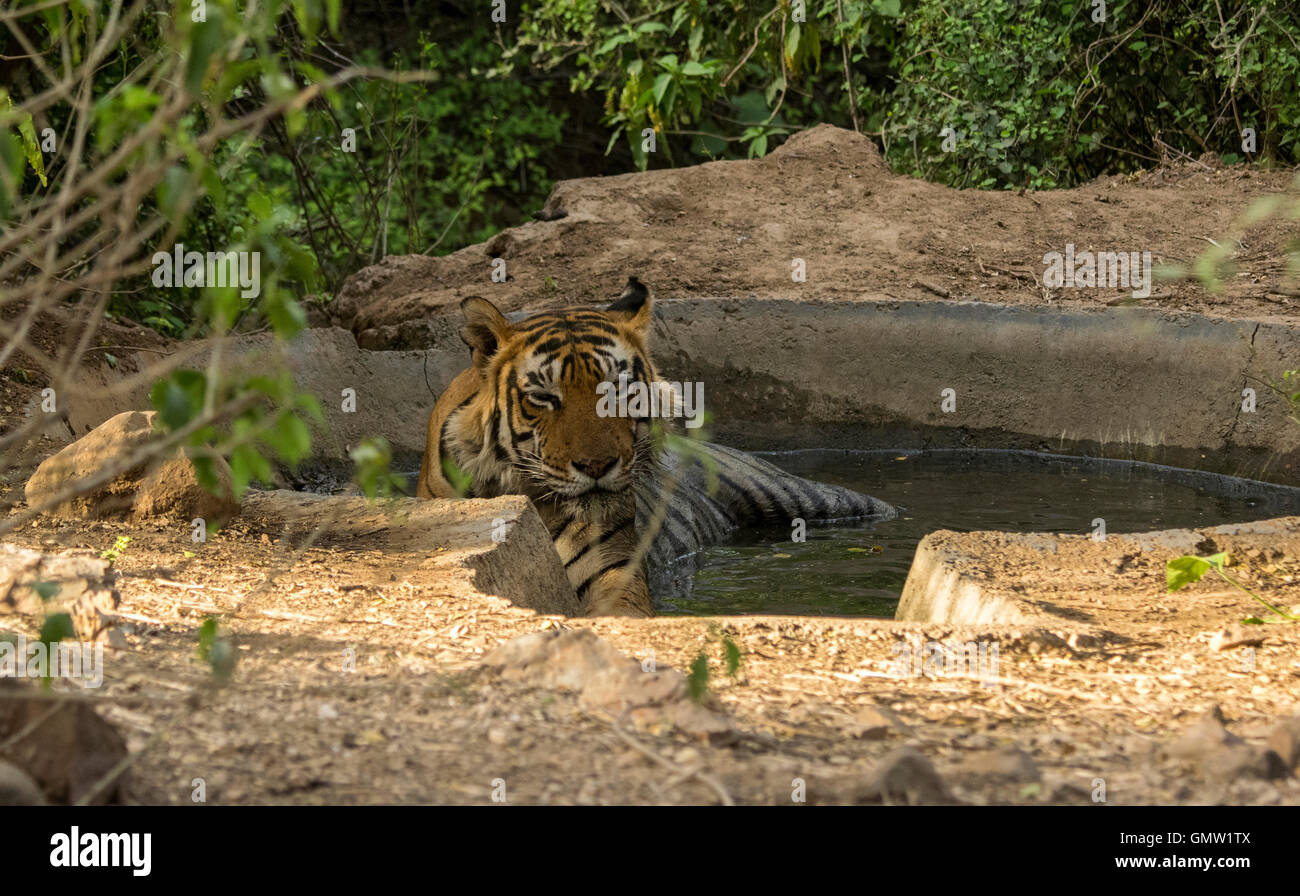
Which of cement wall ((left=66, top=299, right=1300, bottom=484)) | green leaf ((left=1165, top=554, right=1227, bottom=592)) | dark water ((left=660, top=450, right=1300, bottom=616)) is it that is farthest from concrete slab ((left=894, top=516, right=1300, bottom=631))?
cement wall ((left=66, top=299, right=1300, bottom=484))

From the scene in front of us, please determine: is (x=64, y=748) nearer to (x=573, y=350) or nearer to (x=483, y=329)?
(x=573, y=350)

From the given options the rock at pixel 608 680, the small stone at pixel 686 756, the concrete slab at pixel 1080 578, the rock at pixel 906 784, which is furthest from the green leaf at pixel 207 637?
the concrete slab at pixel 1080 578

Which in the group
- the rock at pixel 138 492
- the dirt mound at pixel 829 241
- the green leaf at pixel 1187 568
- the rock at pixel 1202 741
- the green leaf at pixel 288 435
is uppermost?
the dirt mound at pixel 829 241

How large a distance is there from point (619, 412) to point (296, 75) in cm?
691

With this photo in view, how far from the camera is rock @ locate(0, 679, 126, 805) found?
2217mm

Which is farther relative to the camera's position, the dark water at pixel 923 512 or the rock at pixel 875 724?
the dark water at pixel 923 512

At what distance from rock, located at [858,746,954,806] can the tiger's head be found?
270 cm

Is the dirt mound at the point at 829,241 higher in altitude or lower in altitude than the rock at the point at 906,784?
higher

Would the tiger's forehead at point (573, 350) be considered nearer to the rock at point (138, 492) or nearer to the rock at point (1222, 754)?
the rock at point (138, 492)

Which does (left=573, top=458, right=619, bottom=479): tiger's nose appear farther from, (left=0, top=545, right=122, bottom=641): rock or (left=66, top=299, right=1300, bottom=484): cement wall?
(left=66, top=299, right=1300, bottom=484): cement wall

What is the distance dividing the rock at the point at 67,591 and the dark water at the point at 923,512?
236 cm

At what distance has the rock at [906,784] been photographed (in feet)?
7.47

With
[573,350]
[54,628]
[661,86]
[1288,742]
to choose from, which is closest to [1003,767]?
[1288,742]
